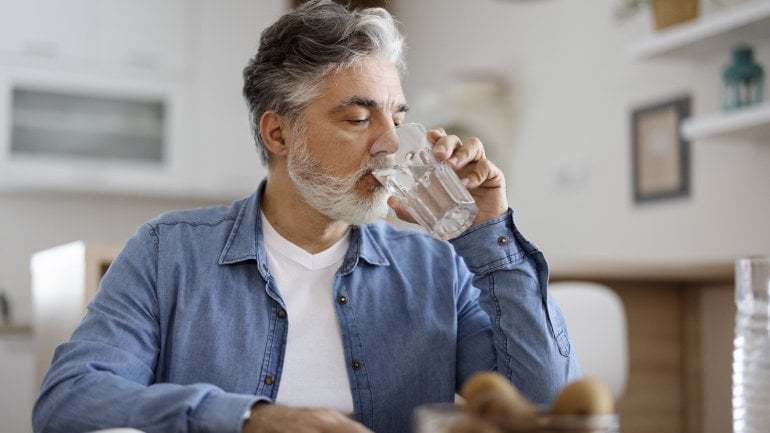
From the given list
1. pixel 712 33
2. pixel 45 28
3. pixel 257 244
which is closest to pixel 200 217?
pixel 257 244

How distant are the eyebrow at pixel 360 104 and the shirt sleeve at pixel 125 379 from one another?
365 millimetres

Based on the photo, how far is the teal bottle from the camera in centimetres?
294

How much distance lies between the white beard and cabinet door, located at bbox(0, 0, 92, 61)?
3166mm

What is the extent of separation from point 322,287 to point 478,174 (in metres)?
0.33

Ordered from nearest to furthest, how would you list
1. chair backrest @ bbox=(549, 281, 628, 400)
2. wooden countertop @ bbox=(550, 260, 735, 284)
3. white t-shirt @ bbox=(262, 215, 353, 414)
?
white t-shirt @ bbox=(262, 215, 353, 414) < chair backrest @ bbox=(549, 281, 628, 400) < wooden countertop @ bbox=(550, 260, 735, 284)

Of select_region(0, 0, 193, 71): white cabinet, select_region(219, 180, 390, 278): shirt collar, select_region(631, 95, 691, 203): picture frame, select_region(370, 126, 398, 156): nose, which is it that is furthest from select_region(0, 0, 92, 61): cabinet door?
select_region(370, 126, 398, 156): nose

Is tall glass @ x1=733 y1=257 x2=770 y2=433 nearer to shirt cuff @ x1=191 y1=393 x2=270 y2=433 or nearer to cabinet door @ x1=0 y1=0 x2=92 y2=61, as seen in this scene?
shirt cuff @ x1=191 y1=393 x2=270 y2=433

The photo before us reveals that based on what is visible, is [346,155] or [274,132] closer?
[346,155]

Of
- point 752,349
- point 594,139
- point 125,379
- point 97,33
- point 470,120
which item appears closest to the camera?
point 752,349

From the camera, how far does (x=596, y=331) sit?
2225mm

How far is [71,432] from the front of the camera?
51.8 inches

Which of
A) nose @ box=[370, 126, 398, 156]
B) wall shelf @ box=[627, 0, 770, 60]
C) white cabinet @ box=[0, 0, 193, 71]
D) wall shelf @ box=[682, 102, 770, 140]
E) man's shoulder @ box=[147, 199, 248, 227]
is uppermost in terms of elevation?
white cabinet @ box=[0, 0, 193, 71]

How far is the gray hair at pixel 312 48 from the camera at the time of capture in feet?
5.38

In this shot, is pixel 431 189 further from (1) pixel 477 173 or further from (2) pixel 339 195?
(2) pixel 339 195
